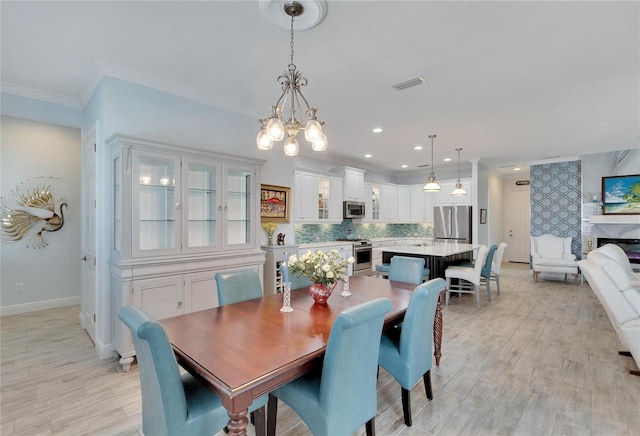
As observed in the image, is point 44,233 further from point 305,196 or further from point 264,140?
point 264,140

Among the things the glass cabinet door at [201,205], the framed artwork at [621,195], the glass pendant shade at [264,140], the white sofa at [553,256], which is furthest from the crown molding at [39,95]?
the framed artwork at [621,195]

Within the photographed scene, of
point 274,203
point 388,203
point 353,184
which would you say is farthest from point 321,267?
point 388,203

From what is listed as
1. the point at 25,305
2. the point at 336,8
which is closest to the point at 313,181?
the point at 336,8

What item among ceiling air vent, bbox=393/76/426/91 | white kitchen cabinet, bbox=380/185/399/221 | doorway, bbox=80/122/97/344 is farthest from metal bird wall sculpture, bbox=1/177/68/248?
white kitchen cabinet, bbox=380/185/399/221

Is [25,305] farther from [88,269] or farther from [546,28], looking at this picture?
[546,28]

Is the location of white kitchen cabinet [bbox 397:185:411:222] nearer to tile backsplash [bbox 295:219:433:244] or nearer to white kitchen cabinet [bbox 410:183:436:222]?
white kitchen cabinet [bbox 410:183:436:222]

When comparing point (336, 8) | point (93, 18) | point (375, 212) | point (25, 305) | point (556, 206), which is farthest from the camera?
point (375, 212)

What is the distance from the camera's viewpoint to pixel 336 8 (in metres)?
2.08

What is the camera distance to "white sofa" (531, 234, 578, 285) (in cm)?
648

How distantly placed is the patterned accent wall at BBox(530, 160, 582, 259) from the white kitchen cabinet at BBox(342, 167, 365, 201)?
13.5 ft

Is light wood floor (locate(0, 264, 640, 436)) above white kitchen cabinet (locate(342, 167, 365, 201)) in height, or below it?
below

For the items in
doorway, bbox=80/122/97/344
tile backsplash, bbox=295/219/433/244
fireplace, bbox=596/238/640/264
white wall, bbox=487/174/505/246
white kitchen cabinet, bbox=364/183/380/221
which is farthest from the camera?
white wall, bbox=487/174/505/246

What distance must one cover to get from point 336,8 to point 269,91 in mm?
1515

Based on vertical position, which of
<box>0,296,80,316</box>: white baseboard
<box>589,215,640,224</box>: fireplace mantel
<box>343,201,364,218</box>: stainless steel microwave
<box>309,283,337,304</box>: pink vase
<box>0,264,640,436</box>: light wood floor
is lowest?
<box>0,264,640,436</box>: light wood floor
